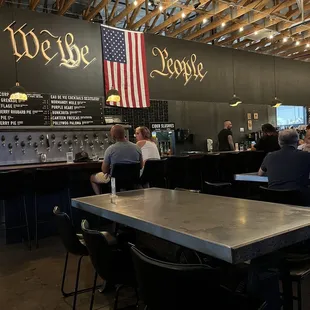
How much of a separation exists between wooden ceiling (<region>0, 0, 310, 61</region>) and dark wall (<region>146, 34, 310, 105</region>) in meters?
0.30

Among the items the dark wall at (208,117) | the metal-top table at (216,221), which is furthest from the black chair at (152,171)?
the dark wall at (208,117)

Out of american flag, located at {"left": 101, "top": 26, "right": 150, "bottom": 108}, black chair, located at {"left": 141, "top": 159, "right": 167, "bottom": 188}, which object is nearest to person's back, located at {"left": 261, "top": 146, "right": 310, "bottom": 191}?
black chair, located at {"left": 141, "top": 159, "right": 167, "bottom": 188}

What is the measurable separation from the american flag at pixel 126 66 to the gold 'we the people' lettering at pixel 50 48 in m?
0.44

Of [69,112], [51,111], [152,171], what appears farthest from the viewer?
[69,112]

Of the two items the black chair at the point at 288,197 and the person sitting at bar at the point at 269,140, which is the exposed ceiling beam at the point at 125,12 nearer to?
the person sitting at bar at the point at 269,140

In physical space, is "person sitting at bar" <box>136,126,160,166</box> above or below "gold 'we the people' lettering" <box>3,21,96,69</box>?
below

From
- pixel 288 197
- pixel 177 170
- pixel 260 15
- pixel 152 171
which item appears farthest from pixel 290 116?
pixel 288 197

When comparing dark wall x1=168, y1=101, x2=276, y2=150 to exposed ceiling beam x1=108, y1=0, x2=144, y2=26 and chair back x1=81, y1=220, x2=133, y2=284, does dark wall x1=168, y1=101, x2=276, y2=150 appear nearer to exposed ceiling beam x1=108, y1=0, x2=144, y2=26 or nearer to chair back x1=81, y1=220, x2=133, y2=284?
exposed ceiling beam x1=108, y1=0, x2=144, y2=26

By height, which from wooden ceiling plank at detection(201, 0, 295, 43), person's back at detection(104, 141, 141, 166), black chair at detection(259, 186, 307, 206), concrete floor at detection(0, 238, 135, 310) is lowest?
concrete floor at detection(0, 238, 135, 310)

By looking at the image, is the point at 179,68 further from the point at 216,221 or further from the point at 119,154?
the point at 216,221

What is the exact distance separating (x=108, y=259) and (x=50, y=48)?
5.92 m

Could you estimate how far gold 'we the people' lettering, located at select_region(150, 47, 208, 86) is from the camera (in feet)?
28.1

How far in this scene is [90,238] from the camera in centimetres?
197

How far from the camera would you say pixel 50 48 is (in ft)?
22.6
